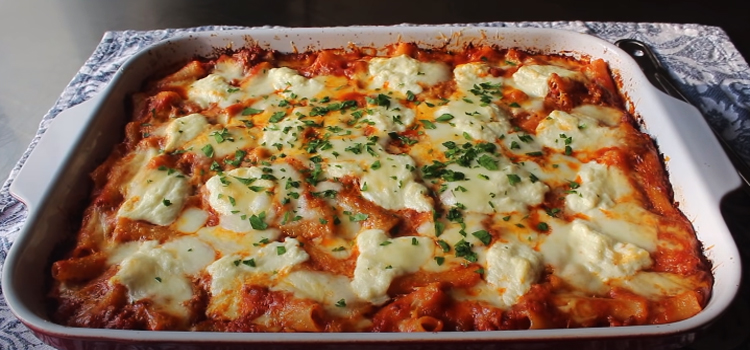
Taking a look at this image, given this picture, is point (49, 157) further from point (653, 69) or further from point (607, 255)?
point (653, 69)

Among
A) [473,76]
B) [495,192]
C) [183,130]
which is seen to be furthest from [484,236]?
[183,130]

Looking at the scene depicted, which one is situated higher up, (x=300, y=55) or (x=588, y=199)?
(x=300, y=55)

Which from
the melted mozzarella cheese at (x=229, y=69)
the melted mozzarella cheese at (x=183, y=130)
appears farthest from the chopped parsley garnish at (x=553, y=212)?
the melted mozzarella cheese at (x=229, y=69)

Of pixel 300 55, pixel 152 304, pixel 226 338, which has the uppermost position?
pixel 300 55

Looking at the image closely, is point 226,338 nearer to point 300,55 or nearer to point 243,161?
point 243,161

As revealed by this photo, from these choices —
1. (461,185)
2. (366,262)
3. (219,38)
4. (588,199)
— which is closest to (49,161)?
(219,38)

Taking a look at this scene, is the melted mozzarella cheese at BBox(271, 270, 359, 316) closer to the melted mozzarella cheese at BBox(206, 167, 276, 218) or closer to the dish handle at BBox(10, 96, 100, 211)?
the melted mozzarella cheese at BBox(206, 167, 276, 218)

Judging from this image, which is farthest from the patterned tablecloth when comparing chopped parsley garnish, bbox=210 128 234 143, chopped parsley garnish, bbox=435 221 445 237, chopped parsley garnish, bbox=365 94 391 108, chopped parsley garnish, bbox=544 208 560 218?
chopped parsley garnish, bbox=365 94 391 108

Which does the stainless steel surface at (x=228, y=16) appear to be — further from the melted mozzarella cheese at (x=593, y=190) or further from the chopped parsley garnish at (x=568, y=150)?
the melted mozzarella cheese at (x=593, y=190)
